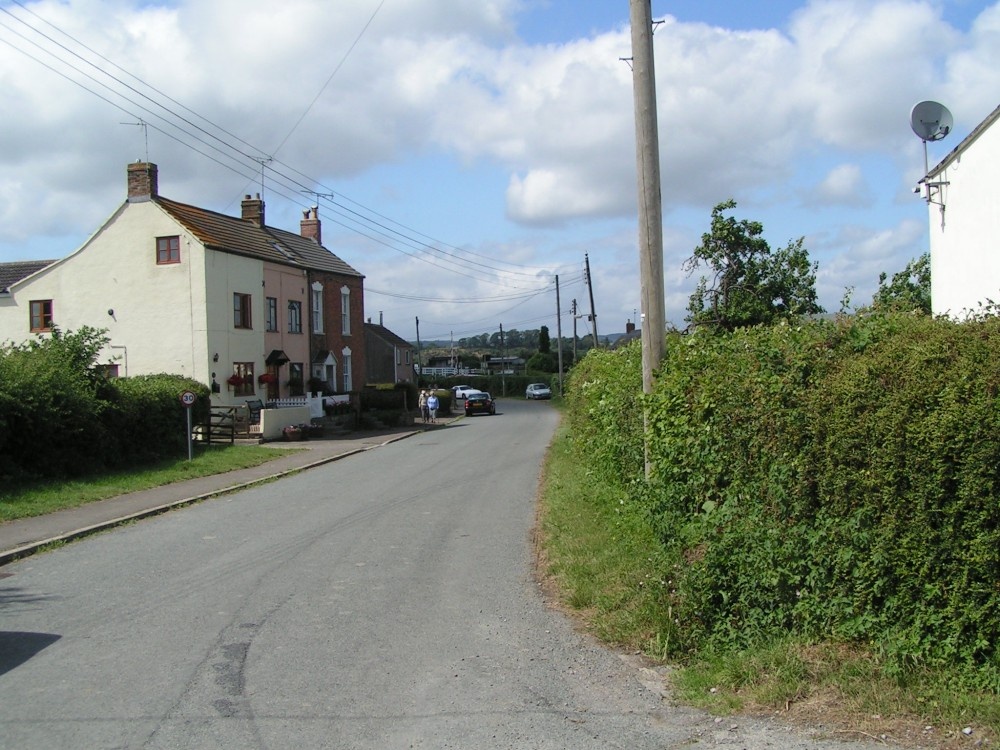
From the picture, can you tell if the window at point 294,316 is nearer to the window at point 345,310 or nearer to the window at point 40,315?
the window at point 345,310

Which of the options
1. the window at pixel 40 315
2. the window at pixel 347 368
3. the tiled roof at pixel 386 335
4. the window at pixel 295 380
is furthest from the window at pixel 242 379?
the tiled roof at pixel 386 335

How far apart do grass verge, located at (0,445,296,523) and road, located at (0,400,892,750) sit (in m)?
2.66

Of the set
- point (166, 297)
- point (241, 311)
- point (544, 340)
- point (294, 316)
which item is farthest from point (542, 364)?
point (166, 297)

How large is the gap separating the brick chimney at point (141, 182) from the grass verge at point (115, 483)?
11884 millimetres

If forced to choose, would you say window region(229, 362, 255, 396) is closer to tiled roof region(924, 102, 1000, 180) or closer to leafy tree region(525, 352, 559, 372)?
tiled roof region(924, 102, 1000, 180)

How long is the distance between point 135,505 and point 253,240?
2387cm

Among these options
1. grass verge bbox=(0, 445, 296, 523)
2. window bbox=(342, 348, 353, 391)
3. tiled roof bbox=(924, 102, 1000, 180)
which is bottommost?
grass verge bbox=(0, 445, 296, 523)

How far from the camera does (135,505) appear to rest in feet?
49.8

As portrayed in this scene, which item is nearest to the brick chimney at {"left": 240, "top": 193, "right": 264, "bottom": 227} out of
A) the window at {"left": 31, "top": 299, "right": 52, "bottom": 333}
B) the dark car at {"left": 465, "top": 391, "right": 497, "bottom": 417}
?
the window at {"left": 31, "top": 299, "right": 52, "bottom": 333}

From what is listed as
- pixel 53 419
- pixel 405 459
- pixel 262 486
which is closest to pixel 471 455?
pixel 405 459

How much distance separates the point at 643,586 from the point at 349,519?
7076mm

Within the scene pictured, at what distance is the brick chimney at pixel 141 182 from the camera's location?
106 ft

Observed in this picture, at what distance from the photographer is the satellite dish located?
38.1 ft

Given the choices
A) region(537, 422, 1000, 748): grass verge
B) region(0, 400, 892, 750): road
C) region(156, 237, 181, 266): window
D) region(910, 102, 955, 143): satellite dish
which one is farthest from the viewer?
region(156, 237, 181, 266): window
